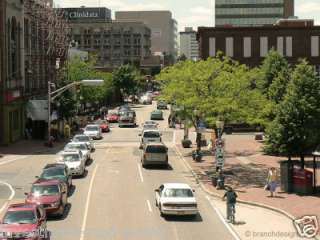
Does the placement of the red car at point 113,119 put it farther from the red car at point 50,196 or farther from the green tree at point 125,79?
the red car at point 50,196

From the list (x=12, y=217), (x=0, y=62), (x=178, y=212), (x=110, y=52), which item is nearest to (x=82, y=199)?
(x=178, y=212)

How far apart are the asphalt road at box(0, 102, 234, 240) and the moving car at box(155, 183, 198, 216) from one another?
1.41 ft

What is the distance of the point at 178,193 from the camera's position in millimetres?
28922

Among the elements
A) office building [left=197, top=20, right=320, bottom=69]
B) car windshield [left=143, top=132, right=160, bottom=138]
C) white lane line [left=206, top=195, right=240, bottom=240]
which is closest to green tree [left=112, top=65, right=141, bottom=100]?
office building [left=197, top=20, right=320, bottom=69]

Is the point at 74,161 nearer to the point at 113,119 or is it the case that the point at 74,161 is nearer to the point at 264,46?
the point at 113,119

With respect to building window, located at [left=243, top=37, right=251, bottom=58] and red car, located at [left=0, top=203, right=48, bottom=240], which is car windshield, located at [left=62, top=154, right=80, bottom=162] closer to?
red car, located at [left=0, top=203, right=48, bottom=240]

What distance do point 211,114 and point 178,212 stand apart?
756 inches

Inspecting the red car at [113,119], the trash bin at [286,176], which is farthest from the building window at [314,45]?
the trash bin at [286,176]

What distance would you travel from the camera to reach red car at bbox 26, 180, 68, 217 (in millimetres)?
28047

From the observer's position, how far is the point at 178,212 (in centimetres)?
2817

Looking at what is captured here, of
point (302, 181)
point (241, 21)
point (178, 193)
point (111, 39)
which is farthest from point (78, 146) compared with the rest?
point (111, 39)

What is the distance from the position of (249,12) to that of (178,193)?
6118 inches

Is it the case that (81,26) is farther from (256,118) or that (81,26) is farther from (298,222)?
(298,222)

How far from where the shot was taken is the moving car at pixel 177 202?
2819 centimetres
